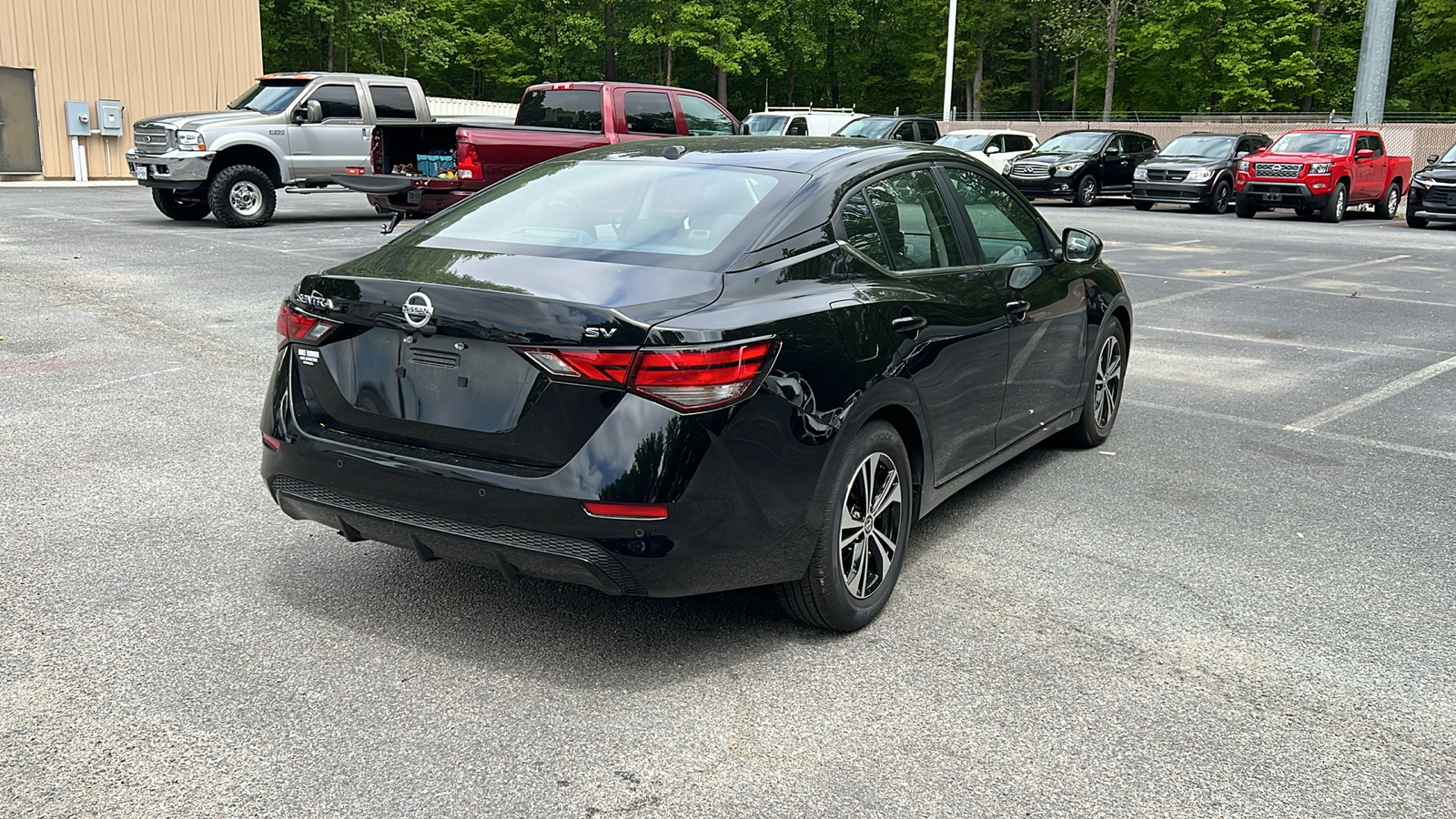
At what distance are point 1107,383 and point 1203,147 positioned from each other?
2407cm

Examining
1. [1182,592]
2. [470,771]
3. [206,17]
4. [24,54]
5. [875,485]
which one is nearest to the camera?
[470,771]

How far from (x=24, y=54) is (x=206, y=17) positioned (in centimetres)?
424

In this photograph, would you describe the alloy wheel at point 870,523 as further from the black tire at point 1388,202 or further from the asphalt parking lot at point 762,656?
the black tire at point 1388,202

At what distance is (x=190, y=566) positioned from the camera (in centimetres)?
458

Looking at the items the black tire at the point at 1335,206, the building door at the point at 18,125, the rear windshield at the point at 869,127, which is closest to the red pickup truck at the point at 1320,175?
the black tire at the point at 1335,206

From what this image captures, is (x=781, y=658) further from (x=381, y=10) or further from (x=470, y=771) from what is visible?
(x=381, y=10)

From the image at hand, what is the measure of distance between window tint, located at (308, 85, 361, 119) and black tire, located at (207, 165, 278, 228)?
61.8 inches

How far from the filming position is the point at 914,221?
4.73 meters

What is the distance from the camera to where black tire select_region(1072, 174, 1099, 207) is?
28711mm

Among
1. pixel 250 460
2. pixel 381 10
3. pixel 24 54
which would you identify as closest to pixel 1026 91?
pixel 381 10

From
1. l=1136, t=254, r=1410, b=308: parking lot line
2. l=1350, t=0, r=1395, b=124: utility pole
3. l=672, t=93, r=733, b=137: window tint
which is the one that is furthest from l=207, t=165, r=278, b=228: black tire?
l=1350, t=0, r=1395, b=124: utility pole

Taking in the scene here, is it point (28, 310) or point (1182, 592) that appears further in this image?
point (28, 310)

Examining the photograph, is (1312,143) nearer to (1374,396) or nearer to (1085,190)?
(1085,190)

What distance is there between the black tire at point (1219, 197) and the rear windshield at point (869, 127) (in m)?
7.60
